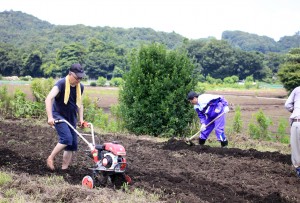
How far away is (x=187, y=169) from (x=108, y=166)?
7.75 feet

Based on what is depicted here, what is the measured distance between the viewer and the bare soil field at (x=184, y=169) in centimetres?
611

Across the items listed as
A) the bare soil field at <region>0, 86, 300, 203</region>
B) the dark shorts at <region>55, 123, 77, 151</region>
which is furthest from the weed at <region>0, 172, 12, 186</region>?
the dark shorts at <region>55, 123, 77, 151</region>

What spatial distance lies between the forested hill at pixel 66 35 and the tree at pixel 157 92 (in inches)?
3992

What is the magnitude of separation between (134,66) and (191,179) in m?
7.25

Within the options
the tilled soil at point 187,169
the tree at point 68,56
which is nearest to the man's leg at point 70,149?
the tilled soil at point 187,169

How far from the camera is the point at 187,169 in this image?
311 inches

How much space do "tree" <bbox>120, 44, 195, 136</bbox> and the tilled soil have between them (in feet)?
7.01

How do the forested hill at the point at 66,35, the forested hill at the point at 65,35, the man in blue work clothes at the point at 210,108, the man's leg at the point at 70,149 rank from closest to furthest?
the man's leg at the point at 70,149, the man in blue work clothes at the point at 210,108, the forested hill at the point at 65,35, the forested hill at the point at 66,35

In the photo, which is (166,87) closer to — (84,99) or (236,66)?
(84,99)

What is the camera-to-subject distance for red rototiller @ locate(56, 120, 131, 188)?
19.5ft

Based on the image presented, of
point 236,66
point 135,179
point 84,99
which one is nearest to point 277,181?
point 135,179

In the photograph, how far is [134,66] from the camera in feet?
45.0

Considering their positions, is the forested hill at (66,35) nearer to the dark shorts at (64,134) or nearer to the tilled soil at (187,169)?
the tilled soil at (187,169)

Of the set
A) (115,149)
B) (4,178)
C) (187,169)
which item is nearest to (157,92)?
(187,169)
